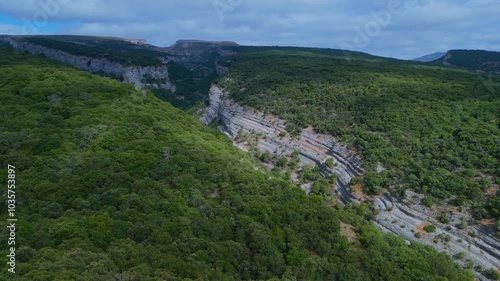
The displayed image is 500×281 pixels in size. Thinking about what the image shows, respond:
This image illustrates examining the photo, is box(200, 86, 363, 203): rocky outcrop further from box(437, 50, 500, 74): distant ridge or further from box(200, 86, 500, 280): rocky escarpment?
box(437, 50, 500, 74): distant ridge

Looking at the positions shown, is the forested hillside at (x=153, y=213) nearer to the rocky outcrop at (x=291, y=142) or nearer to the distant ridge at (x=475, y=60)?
the rocky outcrop at (x=291, y=142)

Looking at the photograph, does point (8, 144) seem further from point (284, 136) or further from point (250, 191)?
point (284, 136)

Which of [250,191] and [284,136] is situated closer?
[250,191]

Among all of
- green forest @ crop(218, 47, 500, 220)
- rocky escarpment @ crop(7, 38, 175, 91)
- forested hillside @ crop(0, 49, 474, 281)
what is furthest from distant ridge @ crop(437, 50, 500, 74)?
forested hillside @ crop(0, 49, 474, 281)

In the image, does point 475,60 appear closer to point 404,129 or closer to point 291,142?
point 404,129

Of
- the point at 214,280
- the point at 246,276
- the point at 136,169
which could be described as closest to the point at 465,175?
the point at 246,276

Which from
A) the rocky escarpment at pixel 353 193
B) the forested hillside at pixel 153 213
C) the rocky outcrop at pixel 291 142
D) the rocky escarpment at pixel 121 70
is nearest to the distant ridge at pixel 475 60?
the rocky outcrop at pixel 291 142
